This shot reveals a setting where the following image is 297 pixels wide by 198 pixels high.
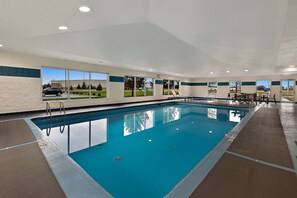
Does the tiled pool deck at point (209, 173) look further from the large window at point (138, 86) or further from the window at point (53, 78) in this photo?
the large window at point (138, 86)

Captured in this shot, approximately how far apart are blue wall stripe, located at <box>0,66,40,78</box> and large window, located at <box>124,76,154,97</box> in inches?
197

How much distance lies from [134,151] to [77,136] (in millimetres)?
1853

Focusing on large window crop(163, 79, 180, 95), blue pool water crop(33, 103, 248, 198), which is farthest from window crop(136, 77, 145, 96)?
blue pool water crop(33, 103, 248, 198)

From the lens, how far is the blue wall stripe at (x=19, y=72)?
5.49 metres

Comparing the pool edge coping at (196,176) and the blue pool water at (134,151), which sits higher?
the pool edge coping at (196,176)

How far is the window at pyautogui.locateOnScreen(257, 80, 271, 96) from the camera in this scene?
41.4 feet

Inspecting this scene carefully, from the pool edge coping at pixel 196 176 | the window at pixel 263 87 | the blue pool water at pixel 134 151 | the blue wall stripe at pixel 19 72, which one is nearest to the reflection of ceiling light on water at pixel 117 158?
the blue pool water at pixel 134 151

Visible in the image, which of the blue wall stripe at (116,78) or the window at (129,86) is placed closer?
the blue wall stripe at (116,78)

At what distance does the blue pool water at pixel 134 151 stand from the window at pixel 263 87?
392 inches

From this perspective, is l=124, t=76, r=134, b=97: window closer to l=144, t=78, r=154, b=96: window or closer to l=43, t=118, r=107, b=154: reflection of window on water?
l=144, t=78, r=154, b=96: window

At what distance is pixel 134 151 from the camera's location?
134 inches

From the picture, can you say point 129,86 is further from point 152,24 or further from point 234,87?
point 234,87

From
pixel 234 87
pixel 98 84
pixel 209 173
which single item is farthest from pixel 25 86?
pixel 234 87

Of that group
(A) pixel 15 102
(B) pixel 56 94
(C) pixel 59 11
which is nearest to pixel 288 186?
(C) pixel 59 11
